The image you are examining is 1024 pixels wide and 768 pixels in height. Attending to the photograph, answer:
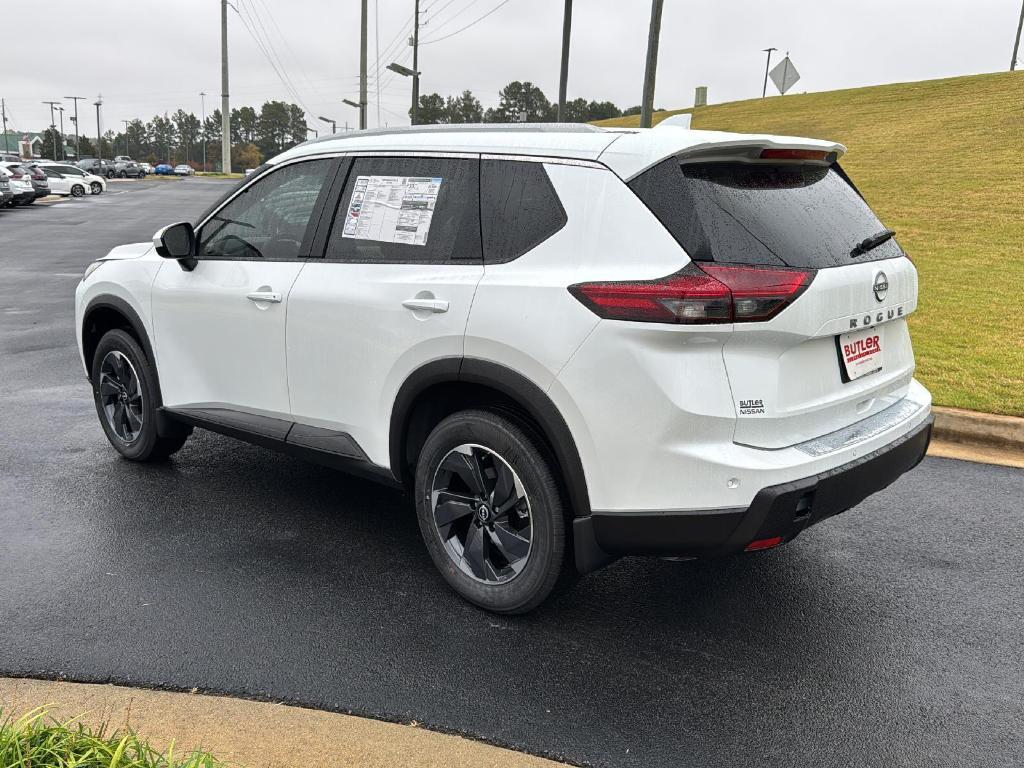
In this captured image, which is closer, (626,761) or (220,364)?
(626,761)

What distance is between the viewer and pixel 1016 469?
5.61m

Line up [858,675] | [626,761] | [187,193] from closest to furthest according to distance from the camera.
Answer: [626,761] < [858,675] < [187,193]

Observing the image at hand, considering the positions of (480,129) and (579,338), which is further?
(480,129)

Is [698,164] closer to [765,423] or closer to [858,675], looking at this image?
[765,423]

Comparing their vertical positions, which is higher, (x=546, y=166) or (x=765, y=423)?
(x=546, y=166)

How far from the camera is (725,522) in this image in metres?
3.01

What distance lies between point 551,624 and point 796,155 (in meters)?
2.01

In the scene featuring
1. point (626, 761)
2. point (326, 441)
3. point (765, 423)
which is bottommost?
point (626, 761)

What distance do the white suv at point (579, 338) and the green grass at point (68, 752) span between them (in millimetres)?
1551

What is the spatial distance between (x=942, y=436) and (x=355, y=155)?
173 inches

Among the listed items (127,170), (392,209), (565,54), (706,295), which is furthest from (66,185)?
(706,295)

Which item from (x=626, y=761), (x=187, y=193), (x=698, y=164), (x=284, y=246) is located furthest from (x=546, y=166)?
(x=187, y=193)

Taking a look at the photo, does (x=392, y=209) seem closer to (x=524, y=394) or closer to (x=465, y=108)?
(x=524, y=394)

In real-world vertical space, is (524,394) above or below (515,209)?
below
